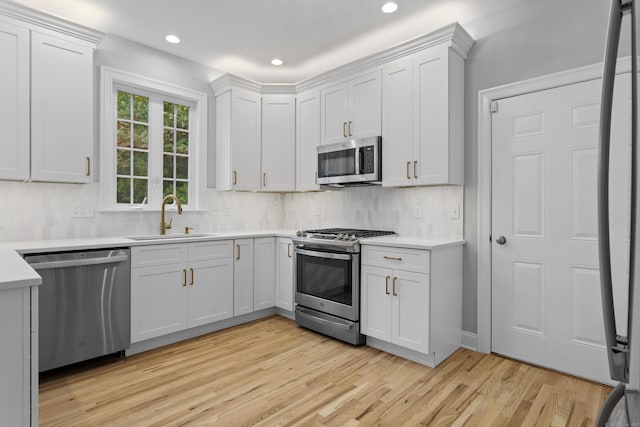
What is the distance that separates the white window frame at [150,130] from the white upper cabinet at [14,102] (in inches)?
24.7

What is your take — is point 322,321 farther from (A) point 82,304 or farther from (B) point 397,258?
(A) point 82,304

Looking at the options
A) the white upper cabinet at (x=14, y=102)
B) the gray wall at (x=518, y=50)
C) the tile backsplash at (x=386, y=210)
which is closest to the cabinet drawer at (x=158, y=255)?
the white upper cabinet at (x=14, y=102)

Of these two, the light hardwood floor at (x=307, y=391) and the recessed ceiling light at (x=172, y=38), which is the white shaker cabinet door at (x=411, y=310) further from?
the recessed ceiling light at (x=172, y=38)

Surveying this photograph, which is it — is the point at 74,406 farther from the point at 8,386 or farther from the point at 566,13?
the point at 566,13

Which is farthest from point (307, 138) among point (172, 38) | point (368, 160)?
point (172, 38)

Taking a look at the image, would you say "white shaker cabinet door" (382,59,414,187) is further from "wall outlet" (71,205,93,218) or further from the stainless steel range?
"wall outlet" (71,205,93,218)

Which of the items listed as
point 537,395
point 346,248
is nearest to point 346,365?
point 346,248

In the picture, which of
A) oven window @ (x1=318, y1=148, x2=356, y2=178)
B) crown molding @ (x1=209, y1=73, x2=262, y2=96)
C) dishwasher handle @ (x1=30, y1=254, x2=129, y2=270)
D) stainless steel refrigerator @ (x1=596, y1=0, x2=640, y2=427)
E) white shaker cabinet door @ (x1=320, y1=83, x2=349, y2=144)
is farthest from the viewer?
crown molding @ (x1=209, y1=73, x2=262, y2=96)

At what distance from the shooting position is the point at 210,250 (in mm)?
3354

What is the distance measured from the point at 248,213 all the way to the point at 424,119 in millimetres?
2371

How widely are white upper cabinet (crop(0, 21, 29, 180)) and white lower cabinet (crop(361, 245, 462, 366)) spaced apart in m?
2.71

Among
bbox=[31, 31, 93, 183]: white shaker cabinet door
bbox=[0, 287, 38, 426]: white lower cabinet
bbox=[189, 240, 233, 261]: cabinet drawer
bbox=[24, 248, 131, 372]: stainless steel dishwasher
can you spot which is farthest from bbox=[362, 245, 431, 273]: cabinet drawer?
bbox=[31, 31, 93, 183]: white shaker cabinet door

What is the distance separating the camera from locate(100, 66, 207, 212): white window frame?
10.7ft

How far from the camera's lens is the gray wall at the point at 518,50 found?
2498 millimetres
